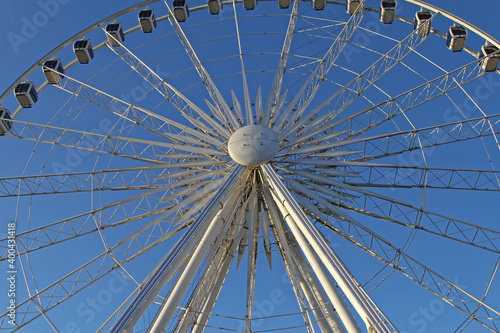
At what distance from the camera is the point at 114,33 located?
23.8 metres

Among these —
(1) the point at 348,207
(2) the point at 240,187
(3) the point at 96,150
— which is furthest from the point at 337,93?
(3) the point at 96,150

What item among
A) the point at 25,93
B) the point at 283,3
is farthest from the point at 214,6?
the point at 25,93

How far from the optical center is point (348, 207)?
65.9 ft

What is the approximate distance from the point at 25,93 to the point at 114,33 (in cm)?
525

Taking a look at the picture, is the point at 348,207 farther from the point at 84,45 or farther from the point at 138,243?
the point at 84,45

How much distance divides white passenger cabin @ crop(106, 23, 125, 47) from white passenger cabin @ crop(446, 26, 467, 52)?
1517 centimetres

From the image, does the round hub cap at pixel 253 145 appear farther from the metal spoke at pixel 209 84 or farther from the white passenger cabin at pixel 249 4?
the white passenger cabin at pixel 249 4

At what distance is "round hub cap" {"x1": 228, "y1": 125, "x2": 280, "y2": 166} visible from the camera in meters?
17.5

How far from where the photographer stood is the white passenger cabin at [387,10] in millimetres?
23312

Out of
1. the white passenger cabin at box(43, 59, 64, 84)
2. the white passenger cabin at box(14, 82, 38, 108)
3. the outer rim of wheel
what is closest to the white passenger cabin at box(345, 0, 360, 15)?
the outer rim of wheel

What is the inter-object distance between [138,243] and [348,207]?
862 cm

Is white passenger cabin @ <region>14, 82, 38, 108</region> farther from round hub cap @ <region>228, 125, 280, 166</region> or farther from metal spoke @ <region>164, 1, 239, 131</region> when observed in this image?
round hub cap @ <region>228, 125, 280, 166</region>

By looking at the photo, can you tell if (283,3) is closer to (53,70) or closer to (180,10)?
(180,10)

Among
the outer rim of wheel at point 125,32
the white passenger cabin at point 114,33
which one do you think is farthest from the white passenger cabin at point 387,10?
the white passenger cabin at point 114,33
